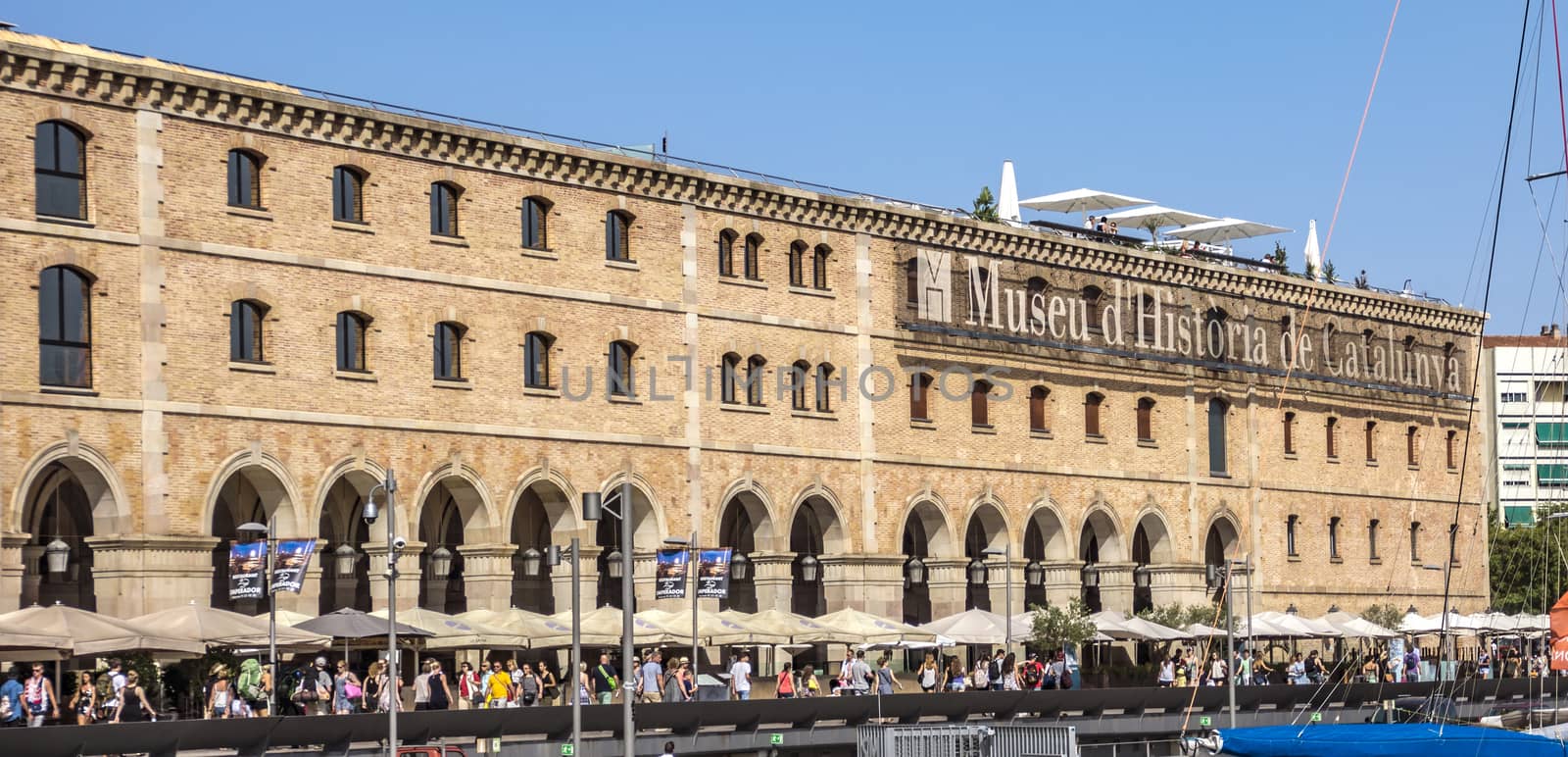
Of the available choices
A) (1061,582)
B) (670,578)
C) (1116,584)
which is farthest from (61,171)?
(1116,584)

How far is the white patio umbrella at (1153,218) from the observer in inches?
3206

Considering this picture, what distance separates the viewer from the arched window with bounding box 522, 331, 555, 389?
194 feet

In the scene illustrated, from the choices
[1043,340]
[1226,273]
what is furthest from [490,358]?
[1226,273]

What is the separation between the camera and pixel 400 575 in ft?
181

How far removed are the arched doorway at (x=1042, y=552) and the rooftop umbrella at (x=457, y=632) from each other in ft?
75.4

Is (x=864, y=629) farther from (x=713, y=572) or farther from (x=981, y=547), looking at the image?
(x=981, y=547)

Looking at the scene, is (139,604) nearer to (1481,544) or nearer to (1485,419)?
(1481,544)

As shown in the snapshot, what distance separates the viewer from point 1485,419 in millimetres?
116500

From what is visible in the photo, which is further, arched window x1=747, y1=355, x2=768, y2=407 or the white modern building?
the white modern building

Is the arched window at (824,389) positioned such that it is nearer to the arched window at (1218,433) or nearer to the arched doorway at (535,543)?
the arched doorway at (535,543)

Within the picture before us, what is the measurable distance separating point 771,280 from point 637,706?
71.3 ft

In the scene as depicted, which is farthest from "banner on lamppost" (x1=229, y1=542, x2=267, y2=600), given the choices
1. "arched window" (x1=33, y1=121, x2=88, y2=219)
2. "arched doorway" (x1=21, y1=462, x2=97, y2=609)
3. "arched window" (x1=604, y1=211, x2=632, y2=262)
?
"arched window" (x1=604, y1=211, x2=632, y2=262)

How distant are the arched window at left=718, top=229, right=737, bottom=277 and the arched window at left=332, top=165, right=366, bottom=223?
36.5 feet

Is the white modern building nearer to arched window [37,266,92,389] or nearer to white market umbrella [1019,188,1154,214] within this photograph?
white market umbrella [1019,188,1154,214]
